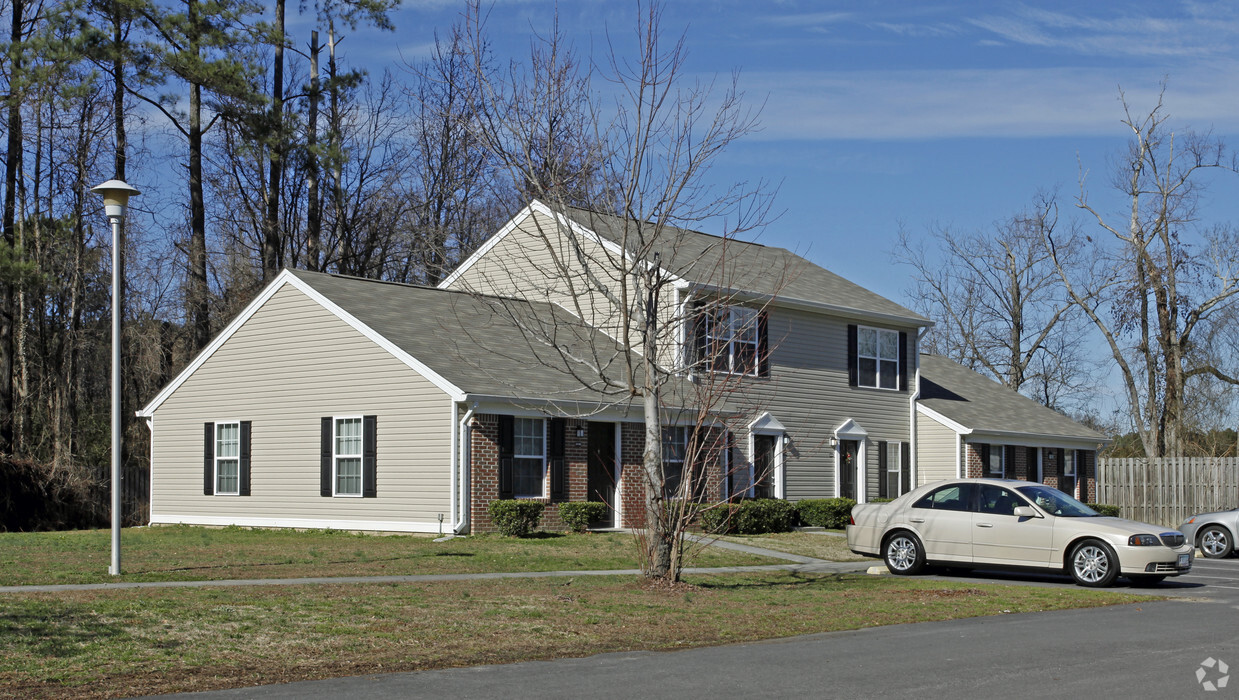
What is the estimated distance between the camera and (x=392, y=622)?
11609 mm

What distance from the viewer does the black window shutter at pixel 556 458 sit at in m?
23.9

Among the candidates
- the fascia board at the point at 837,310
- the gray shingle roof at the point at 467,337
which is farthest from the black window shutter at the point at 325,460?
the fascia board at the point at 837,310

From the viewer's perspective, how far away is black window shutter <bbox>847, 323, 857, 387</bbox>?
31744 mm

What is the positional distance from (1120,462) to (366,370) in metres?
22.2

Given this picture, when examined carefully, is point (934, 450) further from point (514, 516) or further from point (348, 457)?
point (348, 457)

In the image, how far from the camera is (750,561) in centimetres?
2064

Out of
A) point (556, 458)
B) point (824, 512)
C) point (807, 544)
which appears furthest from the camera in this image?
point (824, 512)

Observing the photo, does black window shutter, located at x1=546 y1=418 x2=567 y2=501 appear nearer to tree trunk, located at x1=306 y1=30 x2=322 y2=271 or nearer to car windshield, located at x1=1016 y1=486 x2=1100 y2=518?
car windshield, located at x1=1016 y1=486 x2=1100 y2=518

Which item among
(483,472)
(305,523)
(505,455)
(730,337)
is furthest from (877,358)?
(305,523)

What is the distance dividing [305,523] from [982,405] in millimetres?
20721

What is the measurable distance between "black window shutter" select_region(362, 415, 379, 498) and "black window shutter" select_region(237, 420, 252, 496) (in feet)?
12.8

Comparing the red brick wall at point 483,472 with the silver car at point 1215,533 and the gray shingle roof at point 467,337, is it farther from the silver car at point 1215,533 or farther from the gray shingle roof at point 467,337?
the silver car at point 1215,533

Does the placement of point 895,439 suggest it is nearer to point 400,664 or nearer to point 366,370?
point 366,370

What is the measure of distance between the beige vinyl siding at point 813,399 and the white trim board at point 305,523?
27.8 ft
